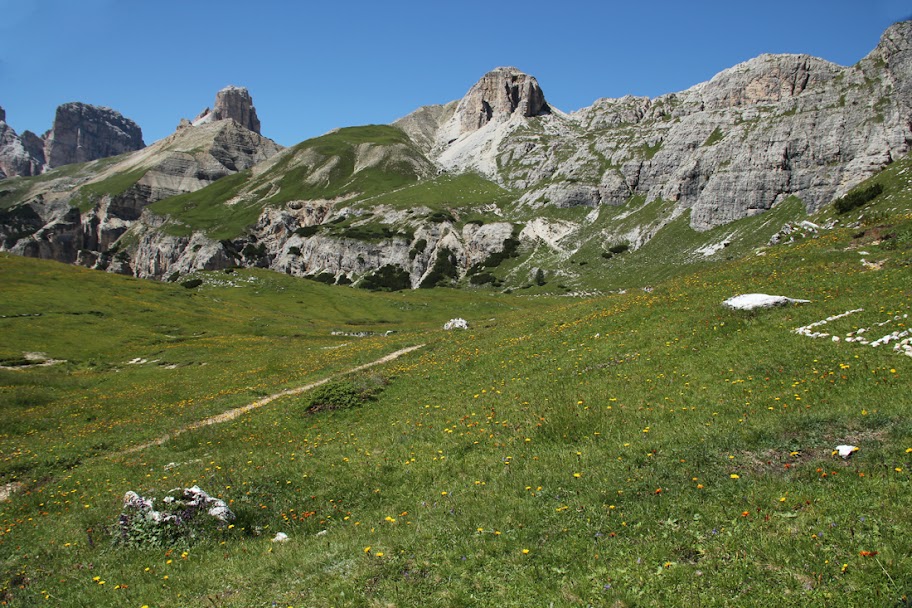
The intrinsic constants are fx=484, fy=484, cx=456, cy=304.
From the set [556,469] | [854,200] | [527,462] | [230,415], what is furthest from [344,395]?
[854,200]

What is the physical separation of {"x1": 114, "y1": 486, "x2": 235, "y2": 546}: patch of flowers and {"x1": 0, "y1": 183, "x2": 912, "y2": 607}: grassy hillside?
331 mm

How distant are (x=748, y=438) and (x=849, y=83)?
7165 inches

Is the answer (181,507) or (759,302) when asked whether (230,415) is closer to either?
(181,507)

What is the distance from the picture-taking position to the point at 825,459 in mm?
11156

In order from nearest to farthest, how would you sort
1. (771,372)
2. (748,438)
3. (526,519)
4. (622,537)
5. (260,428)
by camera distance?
(622,537) < (526,519) < (748,438) < (771,372) < (260,428)

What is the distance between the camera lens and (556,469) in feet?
45.3

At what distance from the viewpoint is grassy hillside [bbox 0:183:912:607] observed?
8664 mm

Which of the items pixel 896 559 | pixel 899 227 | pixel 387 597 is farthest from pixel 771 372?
pixel 899 227

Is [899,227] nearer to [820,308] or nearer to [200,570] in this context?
[820,308]

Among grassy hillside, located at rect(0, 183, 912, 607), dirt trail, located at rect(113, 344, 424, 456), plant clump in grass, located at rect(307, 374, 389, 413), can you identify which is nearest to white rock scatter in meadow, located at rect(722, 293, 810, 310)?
grassy hillside, located at rect(0, 183, 912, 607)

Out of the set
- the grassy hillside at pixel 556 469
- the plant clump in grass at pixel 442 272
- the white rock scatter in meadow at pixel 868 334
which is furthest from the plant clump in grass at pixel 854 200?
the plant clump in grass at pixel 442 272

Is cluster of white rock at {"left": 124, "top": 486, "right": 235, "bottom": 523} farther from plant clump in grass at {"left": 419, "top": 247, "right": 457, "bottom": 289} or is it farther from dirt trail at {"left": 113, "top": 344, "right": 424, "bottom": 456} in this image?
plant clump in grass at {"left": 419, "top": 247, "right": 457, "bottom": 289}

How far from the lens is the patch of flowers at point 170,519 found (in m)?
13.4

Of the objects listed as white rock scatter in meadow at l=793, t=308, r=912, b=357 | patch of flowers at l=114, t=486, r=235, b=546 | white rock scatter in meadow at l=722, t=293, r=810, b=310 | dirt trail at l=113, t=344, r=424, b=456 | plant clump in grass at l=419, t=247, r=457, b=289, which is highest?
plant clump in grass at l=419, t=247, r=457, b=289
